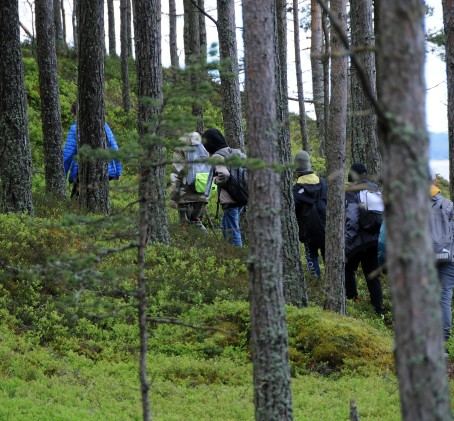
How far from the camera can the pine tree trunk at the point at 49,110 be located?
15602 mm

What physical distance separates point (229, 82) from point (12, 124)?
4956 millimetres

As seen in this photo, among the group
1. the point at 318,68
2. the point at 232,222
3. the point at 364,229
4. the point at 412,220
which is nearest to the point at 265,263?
the point at 412,220

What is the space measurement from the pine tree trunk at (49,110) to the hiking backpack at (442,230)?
28.6 feet

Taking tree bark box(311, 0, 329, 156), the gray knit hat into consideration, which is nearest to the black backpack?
the gray knit hat

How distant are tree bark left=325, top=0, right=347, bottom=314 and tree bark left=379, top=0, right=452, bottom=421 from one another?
7.11 meters

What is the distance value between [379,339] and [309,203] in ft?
13.8

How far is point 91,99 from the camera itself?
44.8 ft

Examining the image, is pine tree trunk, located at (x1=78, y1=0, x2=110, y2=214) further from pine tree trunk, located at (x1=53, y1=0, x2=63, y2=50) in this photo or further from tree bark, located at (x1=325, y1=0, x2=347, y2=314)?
pine tree trunk, located at (x1=53, y1=0, x2=63, y2=50)

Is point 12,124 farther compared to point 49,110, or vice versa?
point 49,110

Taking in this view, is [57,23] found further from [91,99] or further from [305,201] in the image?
[305,201]

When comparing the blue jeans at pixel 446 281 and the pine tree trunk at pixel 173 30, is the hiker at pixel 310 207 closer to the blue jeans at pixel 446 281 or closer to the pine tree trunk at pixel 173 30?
the blue jeans at pixel 446 281

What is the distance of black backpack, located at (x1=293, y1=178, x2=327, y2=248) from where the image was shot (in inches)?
516

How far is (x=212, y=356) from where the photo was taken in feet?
29.8

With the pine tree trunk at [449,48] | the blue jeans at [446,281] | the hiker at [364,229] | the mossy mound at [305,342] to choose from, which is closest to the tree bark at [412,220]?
the mossy mound at [305,342]
